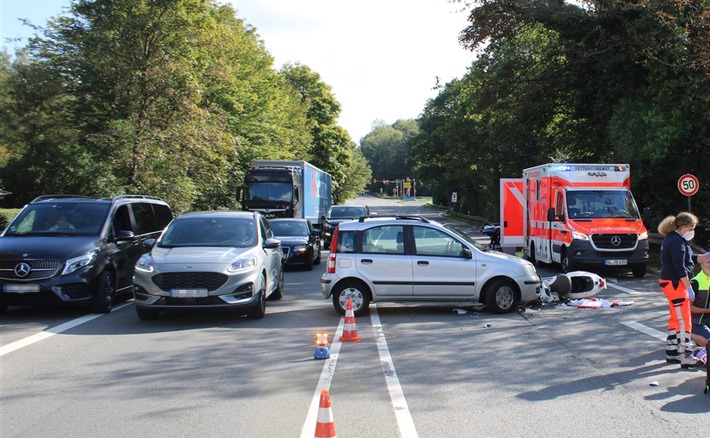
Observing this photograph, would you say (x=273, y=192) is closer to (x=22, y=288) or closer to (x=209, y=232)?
(x=209, y=232)

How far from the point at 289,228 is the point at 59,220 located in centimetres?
953

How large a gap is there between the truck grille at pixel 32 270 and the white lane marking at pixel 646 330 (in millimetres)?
9140

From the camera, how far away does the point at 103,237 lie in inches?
461

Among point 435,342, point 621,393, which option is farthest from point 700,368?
point 435,342

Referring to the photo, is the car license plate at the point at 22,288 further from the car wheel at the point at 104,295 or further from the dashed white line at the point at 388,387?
the dashed white line at the point at 388,387

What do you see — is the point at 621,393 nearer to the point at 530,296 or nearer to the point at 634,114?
the point at 530,296

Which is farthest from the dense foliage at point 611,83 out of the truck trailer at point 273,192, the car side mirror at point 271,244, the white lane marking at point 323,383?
the white lane marking at point 323,383

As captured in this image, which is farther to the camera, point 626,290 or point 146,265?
point 626,290

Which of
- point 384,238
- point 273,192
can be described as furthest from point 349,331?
point 273,192

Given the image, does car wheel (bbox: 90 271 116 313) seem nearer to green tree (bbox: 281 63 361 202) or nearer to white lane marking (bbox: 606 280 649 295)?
white lane marking (bbox: 606 280 649 295)

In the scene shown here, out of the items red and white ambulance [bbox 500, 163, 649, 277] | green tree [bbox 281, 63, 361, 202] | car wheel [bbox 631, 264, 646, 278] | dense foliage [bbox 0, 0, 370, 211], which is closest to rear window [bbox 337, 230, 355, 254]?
red and white ambulance [bbox 500, 163, 649, 277]

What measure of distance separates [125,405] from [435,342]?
4304mm

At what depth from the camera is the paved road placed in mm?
5465

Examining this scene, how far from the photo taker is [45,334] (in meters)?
9.55
